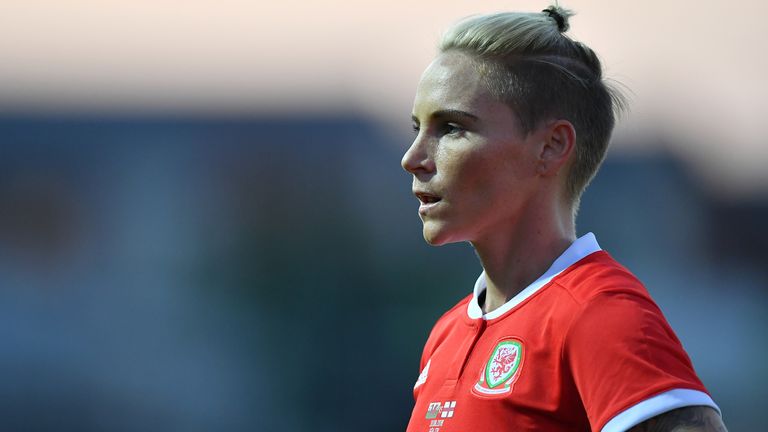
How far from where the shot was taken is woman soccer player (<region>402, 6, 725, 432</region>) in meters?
1.94

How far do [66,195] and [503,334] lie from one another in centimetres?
724

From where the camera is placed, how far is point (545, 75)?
222cm

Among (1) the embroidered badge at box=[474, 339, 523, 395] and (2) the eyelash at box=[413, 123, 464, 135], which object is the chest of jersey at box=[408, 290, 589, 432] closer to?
(1) the embroidered badge at box=[474, 339, 523, 395]

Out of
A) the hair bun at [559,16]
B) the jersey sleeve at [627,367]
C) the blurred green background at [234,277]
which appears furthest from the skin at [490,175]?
the blurred green background at [234,277]

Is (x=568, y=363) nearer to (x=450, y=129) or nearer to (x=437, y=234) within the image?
(x=437, y=234)

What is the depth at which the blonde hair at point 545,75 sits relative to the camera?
2209mm

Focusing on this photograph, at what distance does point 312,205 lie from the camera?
870 centimetres

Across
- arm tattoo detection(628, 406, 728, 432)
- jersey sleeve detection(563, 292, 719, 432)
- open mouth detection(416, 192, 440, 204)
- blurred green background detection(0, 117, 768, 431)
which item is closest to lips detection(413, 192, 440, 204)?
open mouth detection(416, 192, 440, 204)

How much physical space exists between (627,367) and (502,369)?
31cm

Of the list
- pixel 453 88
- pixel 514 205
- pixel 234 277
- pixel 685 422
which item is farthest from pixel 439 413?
pixel 234 277

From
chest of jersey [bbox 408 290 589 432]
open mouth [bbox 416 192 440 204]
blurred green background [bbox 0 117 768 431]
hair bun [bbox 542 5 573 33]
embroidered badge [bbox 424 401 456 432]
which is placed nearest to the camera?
chest of jersey [bbox 408 290 589 432]

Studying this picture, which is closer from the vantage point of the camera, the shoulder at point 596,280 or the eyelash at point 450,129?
the shoulder at point 596,280

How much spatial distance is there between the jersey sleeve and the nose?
1.67 feet

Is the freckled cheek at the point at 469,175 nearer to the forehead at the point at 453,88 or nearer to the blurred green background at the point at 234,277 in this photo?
the forehead at the point at 453,88
